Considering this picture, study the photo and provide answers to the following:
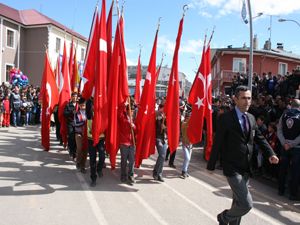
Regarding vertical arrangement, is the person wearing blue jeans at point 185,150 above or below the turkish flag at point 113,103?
below

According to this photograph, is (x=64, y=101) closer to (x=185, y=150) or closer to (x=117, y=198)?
(x=185, y=150)

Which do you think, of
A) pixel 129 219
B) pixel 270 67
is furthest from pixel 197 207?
pixel 270 67

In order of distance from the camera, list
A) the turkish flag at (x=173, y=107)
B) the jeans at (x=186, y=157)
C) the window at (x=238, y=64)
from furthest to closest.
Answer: the window at (x=238, y=64) < the jeans at (x=186, y=157) < the turkish flag at (x=173, y=107)

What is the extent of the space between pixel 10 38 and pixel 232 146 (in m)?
36.9

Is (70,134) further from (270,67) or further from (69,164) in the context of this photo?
(270,67)

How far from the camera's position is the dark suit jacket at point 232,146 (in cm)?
490

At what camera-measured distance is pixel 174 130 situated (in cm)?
926

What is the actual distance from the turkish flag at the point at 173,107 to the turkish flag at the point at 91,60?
6.23 ft

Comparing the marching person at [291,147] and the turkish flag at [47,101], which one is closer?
the marching person at [291,147]

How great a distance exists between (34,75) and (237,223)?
38395mm

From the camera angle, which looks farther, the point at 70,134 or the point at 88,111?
the point at 70,134

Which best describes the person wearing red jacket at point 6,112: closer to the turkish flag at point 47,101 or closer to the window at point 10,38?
the turkish flag at point 47,101

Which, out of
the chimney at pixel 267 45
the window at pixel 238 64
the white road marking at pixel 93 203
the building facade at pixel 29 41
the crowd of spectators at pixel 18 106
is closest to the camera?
the white road marking at pixel 93 203

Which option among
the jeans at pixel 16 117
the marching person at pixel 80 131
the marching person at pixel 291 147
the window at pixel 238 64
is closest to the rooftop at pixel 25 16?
the window at pixel 238 64
